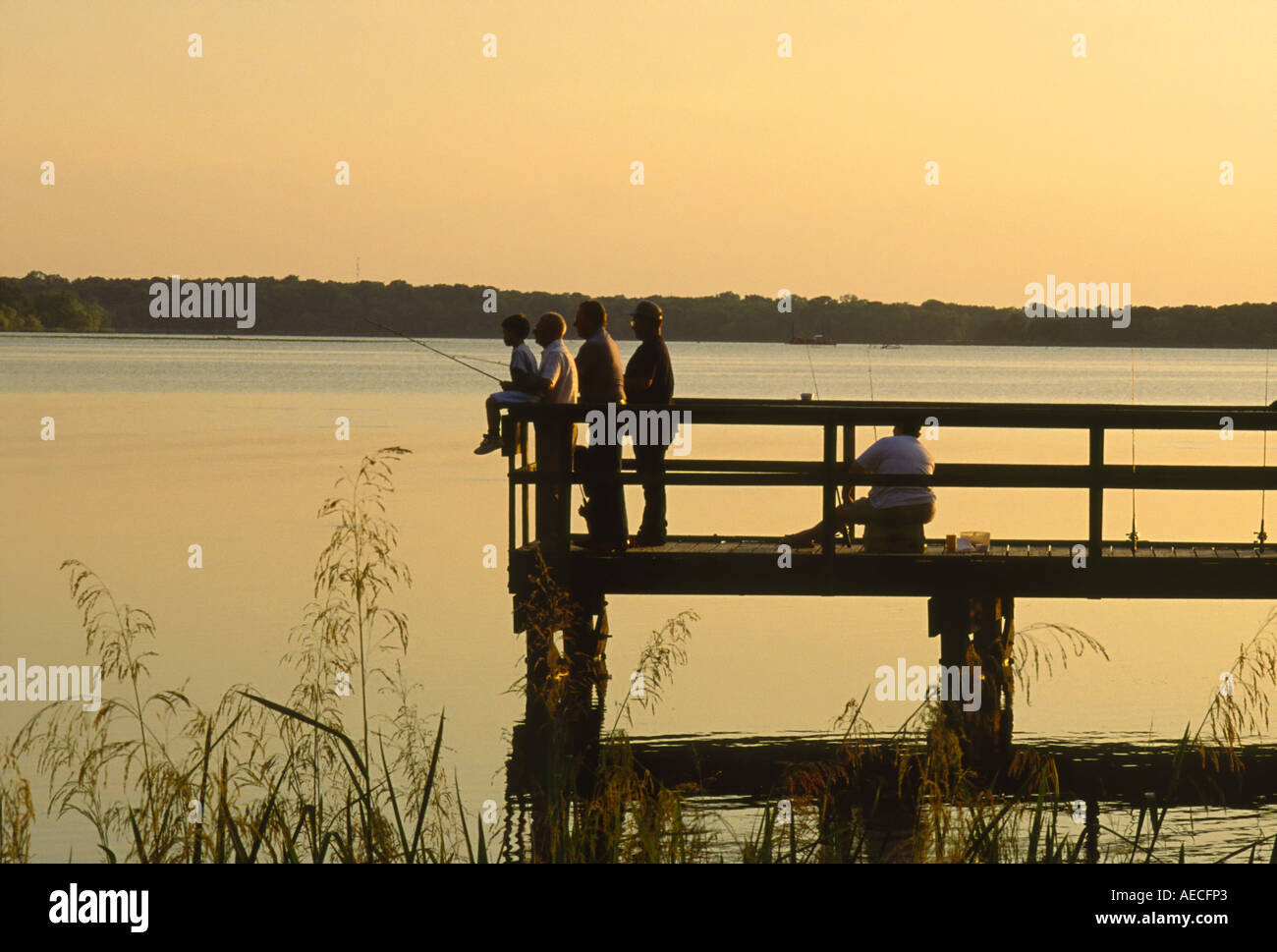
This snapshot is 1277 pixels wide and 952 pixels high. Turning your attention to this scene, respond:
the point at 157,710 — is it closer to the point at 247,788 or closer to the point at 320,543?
the point at 247,788

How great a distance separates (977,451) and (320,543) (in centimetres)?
2832

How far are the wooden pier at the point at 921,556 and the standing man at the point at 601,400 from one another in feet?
0.40

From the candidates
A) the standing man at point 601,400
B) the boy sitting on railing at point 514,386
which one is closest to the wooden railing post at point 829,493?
the standing man at point 601,400

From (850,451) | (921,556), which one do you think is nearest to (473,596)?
(850,451)

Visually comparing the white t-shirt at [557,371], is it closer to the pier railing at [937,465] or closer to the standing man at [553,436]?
the standing man at [553,436]

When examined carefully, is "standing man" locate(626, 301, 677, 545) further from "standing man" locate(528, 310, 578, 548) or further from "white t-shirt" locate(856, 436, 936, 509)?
"white t-shirt" locate(856, 436, 936, 509)

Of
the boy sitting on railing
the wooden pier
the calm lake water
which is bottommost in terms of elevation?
the calm lake water

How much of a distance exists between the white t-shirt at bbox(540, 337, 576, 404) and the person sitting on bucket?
1957mm

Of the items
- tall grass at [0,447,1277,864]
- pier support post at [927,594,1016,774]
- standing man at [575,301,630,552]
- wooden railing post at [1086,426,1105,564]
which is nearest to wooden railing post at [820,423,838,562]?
pier support post at [927,594,1016,774]

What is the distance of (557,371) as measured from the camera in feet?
36.4

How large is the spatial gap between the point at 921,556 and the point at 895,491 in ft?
1.58

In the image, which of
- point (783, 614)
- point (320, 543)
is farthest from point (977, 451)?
point (783, 614)

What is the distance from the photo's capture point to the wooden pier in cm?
1070
